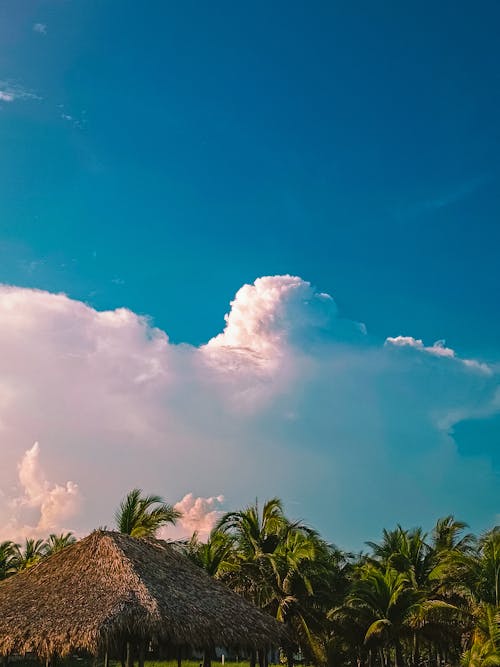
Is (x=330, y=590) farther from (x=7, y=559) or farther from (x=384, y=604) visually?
(x=7, y=559)

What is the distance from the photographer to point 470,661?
77.3ft

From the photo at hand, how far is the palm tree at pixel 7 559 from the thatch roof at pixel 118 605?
814 inches

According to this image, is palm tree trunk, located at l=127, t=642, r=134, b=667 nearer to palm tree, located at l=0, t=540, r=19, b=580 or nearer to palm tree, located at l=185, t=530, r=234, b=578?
palm tree, located at l=185, t=530, r=234, b=578

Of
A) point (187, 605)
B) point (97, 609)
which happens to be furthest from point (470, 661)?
point (97, 609)

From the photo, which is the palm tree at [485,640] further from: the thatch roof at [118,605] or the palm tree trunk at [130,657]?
the palm tree trunk at [130,657]

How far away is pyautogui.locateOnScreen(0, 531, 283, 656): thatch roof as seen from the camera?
1648 centimetres

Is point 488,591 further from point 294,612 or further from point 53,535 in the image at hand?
point 53,535

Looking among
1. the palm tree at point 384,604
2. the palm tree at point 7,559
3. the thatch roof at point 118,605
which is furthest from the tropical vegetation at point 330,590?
the palm tree at point 7,559

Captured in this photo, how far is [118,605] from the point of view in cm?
1664

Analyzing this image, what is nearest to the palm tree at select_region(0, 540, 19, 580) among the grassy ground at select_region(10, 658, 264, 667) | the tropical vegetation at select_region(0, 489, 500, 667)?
the grassy ground at select_region(10, 658, 264, 667)

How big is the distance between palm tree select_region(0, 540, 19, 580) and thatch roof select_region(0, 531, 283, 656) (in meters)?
20.7

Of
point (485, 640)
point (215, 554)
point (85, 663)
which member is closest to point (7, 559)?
point (85, 663)

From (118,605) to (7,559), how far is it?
28375 mm

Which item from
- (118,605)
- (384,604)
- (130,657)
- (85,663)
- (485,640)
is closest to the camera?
(118,605)
